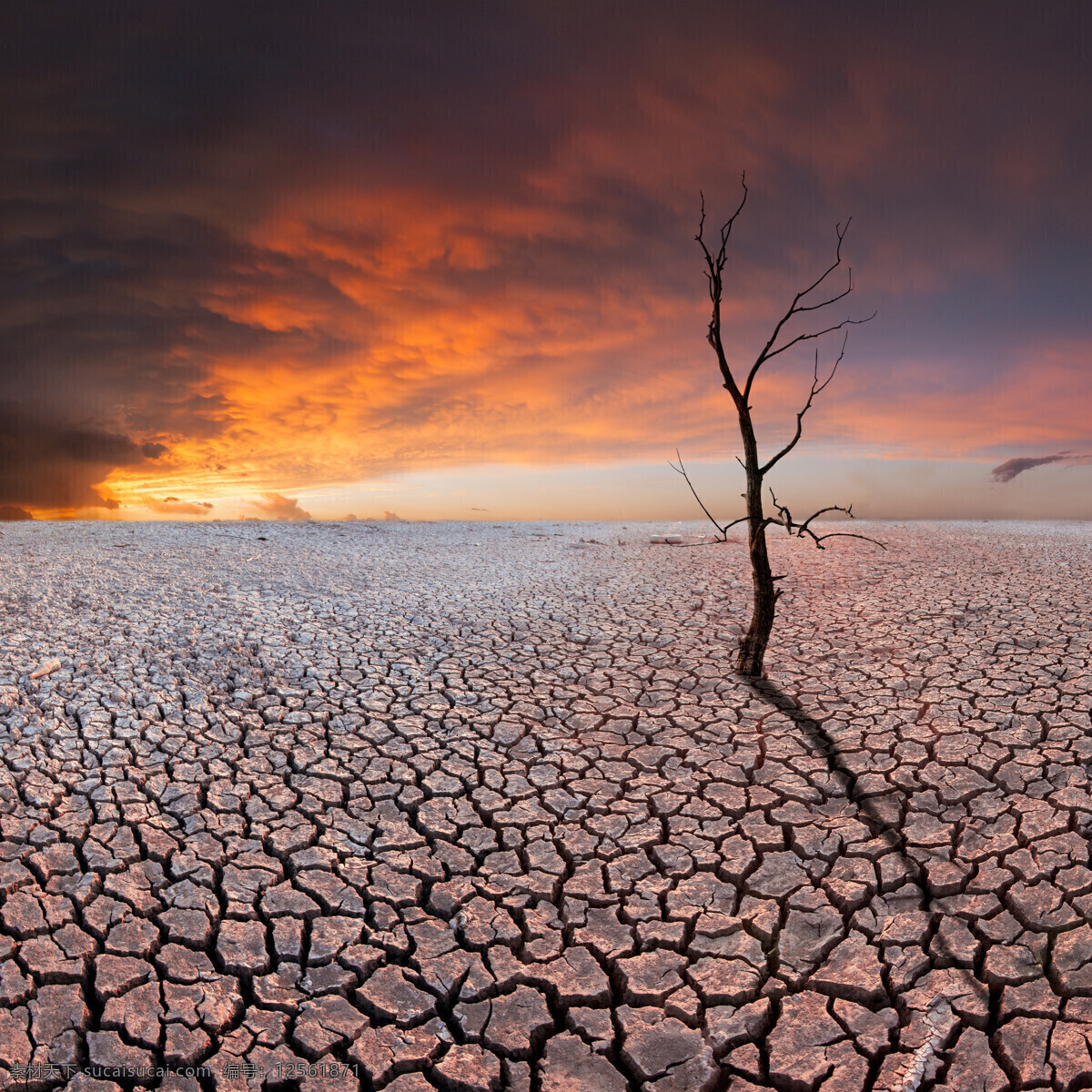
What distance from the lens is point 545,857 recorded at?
3.20 meters

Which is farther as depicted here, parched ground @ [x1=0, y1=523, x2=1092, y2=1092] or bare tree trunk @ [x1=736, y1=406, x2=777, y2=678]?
bare tree trunk @ [x1=736, y1=406, x2=777, y2=678]

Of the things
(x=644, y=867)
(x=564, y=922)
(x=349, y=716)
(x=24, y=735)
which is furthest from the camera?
(x=349, y=716)

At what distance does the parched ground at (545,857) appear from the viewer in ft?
7.47

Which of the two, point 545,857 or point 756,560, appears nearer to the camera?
point 545,857

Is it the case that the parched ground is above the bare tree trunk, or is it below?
below

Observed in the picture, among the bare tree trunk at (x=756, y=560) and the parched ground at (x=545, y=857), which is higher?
the bare tree trunk at (x=756, y=560)

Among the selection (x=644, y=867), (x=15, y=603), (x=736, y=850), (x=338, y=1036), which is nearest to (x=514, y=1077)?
(x=338, y=1036)

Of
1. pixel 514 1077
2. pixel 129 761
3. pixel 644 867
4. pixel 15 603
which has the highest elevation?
pixel 15 603

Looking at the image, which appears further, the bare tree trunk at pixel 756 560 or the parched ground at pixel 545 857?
the bare tree trunk at pixel 756 560

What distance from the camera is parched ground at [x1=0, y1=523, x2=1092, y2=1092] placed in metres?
2.28

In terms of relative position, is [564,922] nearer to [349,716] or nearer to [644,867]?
[644,867]

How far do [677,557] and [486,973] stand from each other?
357 inches

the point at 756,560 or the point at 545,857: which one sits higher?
the point at 756,560

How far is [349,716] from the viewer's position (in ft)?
15.4
